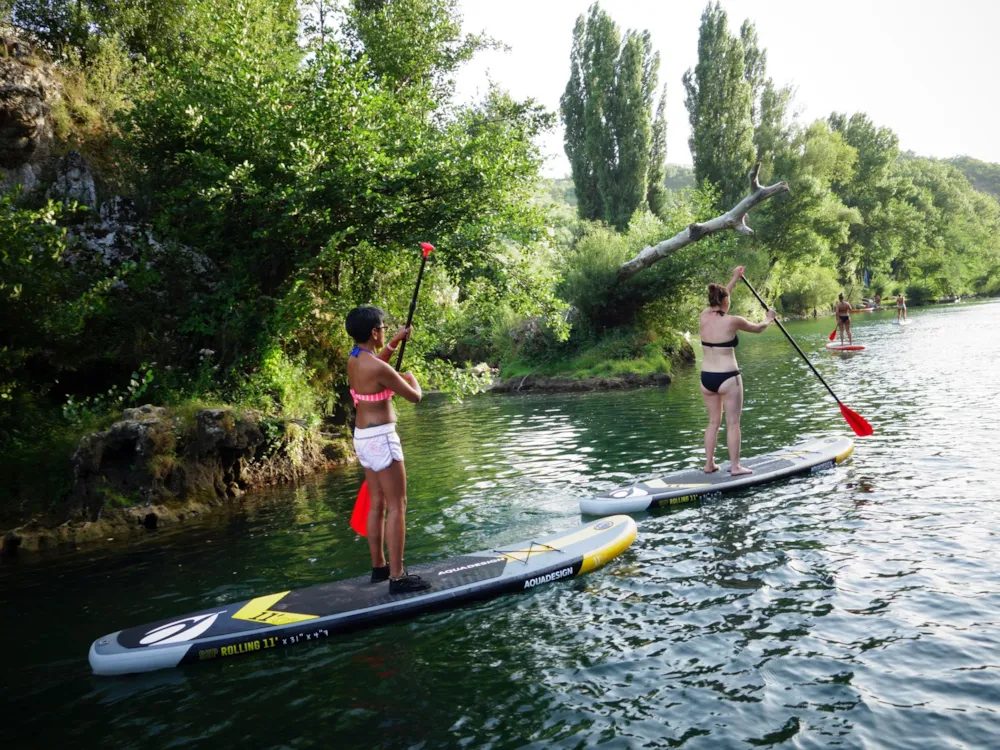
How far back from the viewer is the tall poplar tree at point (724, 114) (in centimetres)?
4212

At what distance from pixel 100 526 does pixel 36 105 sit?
26.5ft

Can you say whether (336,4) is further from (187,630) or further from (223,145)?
(187,630)

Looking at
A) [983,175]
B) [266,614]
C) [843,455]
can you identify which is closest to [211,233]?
[266,614]

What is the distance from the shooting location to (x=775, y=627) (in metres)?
5.17

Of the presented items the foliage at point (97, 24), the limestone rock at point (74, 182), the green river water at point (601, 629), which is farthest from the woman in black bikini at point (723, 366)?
the foliage at point (97, 24)

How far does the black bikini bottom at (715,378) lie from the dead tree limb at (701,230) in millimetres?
9511

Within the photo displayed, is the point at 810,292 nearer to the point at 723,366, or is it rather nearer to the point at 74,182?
the point at 723,366

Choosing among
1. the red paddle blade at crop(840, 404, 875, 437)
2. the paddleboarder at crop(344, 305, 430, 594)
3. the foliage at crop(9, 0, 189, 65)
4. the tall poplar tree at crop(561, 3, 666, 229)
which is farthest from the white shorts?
the tall poplar tree at crop(561, 3, 666, 229)

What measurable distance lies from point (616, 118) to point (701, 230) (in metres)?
22.4

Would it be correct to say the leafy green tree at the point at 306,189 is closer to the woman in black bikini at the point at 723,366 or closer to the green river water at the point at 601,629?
the green river water at the point at 601,629

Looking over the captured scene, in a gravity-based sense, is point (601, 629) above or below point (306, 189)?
below

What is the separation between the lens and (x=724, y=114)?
42281 millimetres

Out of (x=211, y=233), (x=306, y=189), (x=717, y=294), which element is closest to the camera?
(x=717, y=294)

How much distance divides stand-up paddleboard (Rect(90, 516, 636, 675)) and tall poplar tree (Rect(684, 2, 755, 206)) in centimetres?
3970
